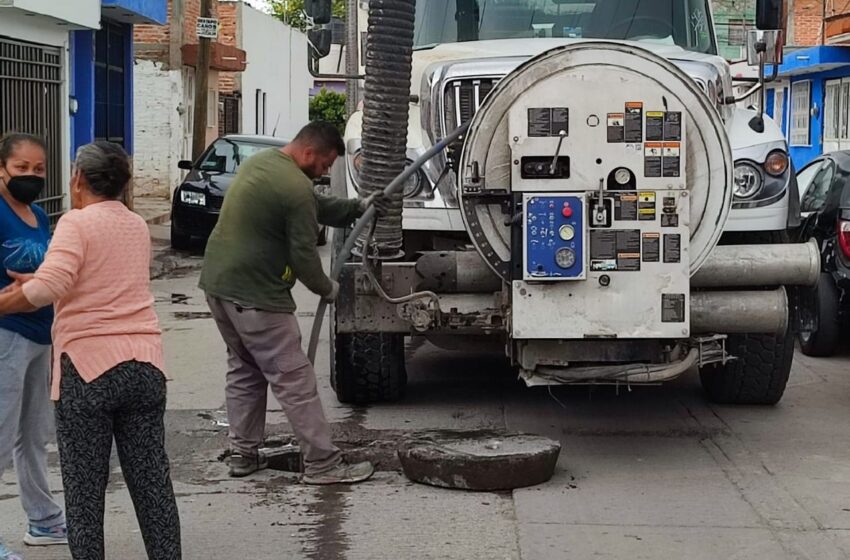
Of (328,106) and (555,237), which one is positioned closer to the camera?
(555,237)

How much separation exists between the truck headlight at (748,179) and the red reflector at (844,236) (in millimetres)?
2502

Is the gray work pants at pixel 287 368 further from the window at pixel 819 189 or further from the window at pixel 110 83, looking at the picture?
the window at pixel 110 83

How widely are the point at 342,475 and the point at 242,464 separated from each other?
58 cm

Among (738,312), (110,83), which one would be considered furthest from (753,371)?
(110,83)

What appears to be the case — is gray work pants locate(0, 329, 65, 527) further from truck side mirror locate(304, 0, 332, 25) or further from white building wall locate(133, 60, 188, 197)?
white building wall locate(133, 60, 188, 197)

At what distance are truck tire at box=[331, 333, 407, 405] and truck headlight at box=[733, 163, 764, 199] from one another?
2248 millimetres

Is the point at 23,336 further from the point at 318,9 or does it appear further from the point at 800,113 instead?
the point at 800,113

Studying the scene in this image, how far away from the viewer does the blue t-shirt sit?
17.0 feet

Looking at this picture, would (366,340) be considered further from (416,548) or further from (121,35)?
(121,35)

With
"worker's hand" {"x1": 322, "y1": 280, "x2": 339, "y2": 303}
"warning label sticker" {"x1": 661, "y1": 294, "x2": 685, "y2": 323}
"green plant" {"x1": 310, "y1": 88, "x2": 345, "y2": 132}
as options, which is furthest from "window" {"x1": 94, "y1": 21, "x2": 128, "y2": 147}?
"green plant" {"x1": 310, "y1": 88, "x2": 345, "y2": 132}

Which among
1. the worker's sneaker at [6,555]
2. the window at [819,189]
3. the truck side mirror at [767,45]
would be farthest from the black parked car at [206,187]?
the worker's sneaker at [6,555]

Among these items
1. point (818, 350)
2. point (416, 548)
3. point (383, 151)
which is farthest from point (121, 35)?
point (416, 548)

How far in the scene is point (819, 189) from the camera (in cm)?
1131

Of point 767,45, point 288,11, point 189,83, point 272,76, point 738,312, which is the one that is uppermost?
point 288,11
